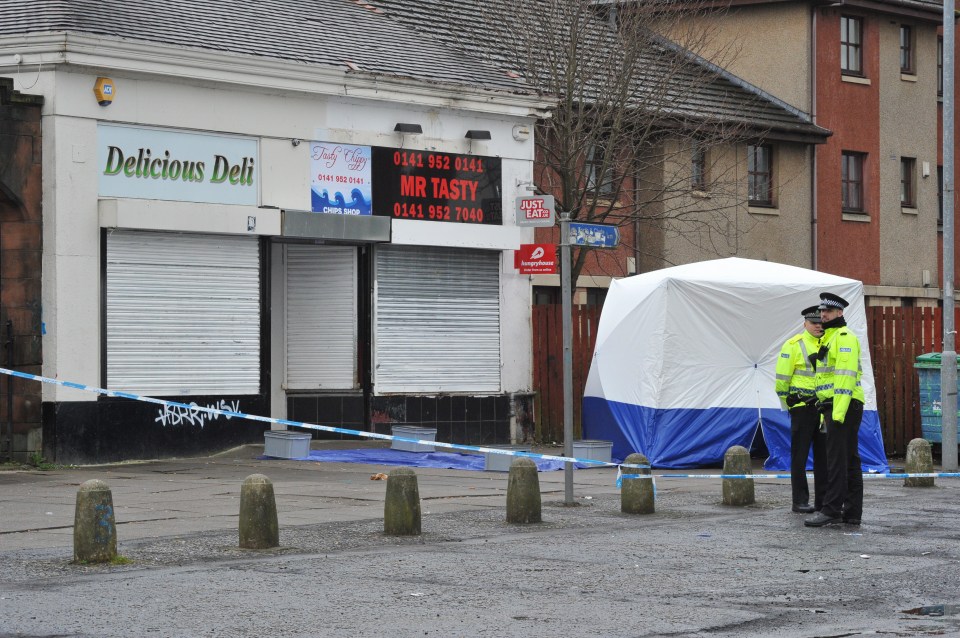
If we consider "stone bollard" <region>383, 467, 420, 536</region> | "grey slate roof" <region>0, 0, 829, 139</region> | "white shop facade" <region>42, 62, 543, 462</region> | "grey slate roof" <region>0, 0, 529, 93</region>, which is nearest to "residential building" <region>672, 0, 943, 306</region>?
"grey slate roof" <region>0, 0, 829, 139</region>

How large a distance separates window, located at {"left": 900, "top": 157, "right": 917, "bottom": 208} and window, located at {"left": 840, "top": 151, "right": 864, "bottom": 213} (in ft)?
4.65

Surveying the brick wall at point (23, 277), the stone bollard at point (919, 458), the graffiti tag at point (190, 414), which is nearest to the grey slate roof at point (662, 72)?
the graffiti tag at point (190, 414)

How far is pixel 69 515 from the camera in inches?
503

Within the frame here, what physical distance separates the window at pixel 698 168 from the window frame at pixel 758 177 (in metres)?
1.60

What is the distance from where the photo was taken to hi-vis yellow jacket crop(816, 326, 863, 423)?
1284 centimetres

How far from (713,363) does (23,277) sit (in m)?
8.28

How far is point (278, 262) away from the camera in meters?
21.4

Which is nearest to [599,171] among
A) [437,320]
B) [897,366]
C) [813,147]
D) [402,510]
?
[437,320]

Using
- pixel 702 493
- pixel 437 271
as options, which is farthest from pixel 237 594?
pixel 437 271

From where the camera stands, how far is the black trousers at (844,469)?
12.7 metres

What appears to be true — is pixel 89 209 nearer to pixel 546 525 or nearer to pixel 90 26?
pixel 90 26

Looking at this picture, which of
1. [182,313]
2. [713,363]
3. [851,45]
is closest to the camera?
[182,313]

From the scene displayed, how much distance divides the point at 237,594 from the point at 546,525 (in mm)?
4268

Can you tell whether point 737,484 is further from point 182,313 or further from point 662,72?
point 662,72
